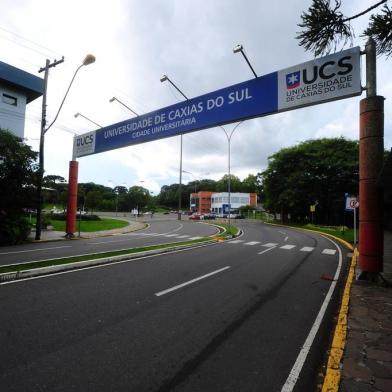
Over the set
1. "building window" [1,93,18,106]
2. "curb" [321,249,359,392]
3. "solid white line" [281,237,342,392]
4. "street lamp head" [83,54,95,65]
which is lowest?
"solid white line" [281,237,342,392]

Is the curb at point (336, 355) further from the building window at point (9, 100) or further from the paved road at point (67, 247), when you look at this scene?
the building window at point (9, 100)

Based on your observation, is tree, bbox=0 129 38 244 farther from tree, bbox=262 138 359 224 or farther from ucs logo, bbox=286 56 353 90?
tree, bbox=262 138 359 224

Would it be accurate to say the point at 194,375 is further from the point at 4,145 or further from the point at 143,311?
the point at 4,145

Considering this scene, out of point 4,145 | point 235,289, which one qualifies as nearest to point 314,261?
point 235,289

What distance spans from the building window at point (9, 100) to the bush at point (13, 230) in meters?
15.2

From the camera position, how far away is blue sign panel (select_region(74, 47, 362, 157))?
962cm

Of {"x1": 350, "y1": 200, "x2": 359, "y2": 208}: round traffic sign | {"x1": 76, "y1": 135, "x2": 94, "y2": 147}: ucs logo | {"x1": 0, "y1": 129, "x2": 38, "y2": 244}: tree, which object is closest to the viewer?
{"x1": 0, "y1": 129, "x2": 38, "y2": 244}: tree

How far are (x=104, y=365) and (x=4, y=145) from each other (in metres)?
16.9

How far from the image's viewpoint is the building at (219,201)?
107 m

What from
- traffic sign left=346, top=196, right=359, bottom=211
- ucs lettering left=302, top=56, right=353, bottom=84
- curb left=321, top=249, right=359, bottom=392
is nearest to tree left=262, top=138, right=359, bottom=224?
traffic sign left=346, top=196, right=359, bottom=211

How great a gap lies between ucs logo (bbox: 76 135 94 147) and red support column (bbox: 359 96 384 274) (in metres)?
15.6

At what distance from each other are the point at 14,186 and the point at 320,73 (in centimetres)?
1603

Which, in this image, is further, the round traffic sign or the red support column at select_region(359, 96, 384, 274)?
the round traffic sign

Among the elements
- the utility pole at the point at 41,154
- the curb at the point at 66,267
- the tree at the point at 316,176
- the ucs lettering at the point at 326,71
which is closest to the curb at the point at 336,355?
the ucs lettering at the point at 326,71
